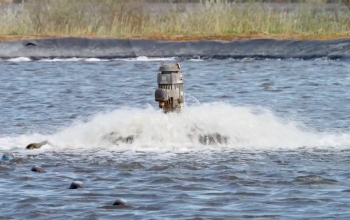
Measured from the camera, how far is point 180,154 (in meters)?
12.0

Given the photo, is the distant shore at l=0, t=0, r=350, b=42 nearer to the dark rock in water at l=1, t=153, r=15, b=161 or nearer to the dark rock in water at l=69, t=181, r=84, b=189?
the dark rock in water at l=1, t=153, r=15, b=161

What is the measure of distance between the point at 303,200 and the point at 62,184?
2.39 meters

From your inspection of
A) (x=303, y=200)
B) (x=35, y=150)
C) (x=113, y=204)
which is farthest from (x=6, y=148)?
Answer: (x=303, y=200)

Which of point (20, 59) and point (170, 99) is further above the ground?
point (170, 99)

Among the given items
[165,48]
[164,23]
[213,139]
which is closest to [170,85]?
[213,139]

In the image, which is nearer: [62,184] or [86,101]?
[62,184]

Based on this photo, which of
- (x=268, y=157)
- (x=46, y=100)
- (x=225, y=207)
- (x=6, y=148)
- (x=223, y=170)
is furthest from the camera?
(x=46, y=100)

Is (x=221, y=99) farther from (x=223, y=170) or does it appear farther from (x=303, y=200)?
(x=303, y=200)

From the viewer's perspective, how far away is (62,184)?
10.2 m

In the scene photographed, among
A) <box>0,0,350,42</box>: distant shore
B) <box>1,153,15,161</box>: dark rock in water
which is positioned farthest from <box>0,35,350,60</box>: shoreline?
<box>1,153,15,161</box>: dark rock in water

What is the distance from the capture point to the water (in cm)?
908

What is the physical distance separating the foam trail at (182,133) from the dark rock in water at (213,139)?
0.20 ft

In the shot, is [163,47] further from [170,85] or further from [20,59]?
[170,85]

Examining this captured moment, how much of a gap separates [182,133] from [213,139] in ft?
1.25
